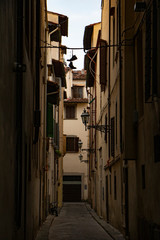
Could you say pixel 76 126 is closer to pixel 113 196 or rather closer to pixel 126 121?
pixel 113 196

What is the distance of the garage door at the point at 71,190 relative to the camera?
160 feet

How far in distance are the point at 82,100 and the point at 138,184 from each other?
1574 inches

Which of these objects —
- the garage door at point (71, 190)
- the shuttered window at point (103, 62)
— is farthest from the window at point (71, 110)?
the shuttered window at point (103, 62)

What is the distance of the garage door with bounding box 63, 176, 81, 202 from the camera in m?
48.9

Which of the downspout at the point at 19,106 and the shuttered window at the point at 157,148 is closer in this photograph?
the downspout at the point at 19,106

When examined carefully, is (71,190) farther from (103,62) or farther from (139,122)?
(139,122)

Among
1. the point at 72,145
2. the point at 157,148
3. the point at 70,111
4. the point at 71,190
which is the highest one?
the point at 70,111

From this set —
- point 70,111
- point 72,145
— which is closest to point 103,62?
point 72,145

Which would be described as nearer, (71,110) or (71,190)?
(71,190)

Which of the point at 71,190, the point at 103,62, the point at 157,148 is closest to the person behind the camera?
the point at 157,148

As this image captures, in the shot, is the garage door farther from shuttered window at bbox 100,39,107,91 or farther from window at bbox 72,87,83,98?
shuttered window at bbox 100,39,107,91

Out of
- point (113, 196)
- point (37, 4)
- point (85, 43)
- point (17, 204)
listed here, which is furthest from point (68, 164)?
point (17, 204)

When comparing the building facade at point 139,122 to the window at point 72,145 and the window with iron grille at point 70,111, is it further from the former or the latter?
the window with iron grille at point 70,111

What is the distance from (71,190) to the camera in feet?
161
